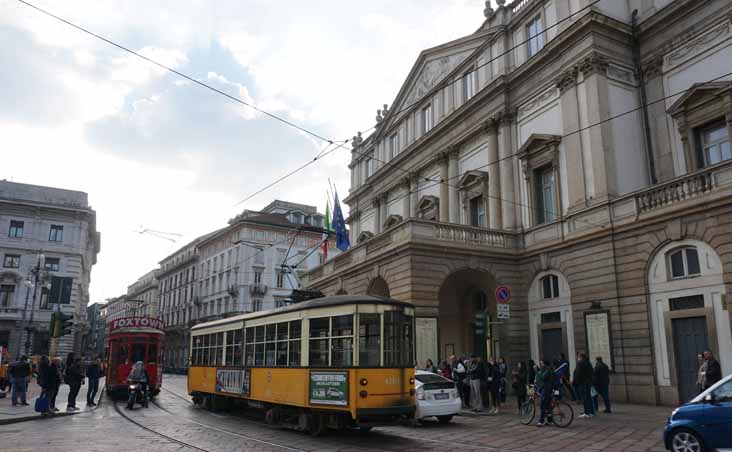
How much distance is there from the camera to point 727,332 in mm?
15469

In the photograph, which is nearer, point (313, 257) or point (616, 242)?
point (616, 242)

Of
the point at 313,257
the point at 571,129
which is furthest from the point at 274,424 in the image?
the point at 313,257

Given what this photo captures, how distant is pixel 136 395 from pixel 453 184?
16587mm

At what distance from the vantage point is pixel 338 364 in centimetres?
1141

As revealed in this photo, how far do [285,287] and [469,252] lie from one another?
41.9m

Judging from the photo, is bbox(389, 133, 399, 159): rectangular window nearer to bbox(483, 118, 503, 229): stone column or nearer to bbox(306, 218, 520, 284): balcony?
bbox(483, 118, 503, 229): stone column

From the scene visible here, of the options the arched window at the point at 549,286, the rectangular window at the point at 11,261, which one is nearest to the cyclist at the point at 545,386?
the arched window at the point at 549,286

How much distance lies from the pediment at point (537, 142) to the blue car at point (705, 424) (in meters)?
14.9

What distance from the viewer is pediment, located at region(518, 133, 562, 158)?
2189cm

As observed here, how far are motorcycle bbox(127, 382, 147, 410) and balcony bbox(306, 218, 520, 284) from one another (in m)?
9.96

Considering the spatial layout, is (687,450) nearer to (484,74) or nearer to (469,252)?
(469,252)

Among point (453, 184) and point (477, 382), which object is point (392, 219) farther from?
point (477, 382)

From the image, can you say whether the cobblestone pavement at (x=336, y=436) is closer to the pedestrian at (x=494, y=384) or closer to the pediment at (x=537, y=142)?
the pedestrian at (x=494, y=384)

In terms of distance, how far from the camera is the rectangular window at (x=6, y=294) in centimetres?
4681
